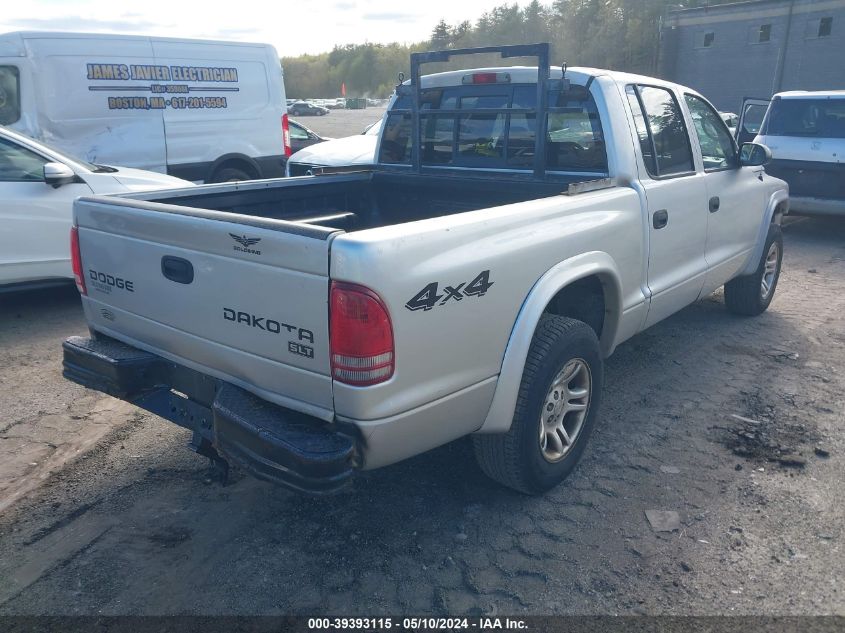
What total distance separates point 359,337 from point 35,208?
459 cm

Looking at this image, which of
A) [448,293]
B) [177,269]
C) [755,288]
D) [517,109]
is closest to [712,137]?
[755,288]

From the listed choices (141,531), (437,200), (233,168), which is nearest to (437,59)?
(437,200)

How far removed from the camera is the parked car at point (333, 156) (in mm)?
8781

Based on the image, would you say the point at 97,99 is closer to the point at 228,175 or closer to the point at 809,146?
the point at 228,175

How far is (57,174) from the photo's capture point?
18.6ft

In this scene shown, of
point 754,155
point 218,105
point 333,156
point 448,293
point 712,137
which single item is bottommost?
point 333,156

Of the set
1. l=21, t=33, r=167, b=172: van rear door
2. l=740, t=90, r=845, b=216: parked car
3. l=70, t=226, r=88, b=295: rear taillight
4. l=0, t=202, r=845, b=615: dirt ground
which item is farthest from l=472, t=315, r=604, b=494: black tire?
l=740, t=90, r=845, b=216: parked car

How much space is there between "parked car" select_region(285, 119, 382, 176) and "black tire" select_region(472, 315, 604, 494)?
567 cm

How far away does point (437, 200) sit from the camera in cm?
448

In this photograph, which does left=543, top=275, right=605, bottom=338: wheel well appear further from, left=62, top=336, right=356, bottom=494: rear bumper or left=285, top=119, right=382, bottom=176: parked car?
left=285, top=119, right=382, bottom=176: parked car

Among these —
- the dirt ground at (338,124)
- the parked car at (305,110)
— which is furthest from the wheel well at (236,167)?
the parked car at (305,110)

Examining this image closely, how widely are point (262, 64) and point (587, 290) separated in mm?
7699

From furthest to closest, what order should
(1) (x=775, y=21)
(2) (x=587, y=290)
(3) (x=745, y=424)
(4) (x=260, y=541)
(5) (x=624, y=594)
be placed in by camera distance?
(1) (x=775, y=21) → (3) (x=745, y=424) → (2) (x=587, y=290) → (4) (x=260, y=541) → (5) (x=624, y=594)

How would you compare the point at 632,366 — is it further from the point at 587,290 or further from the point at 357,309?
the point at 357,309
